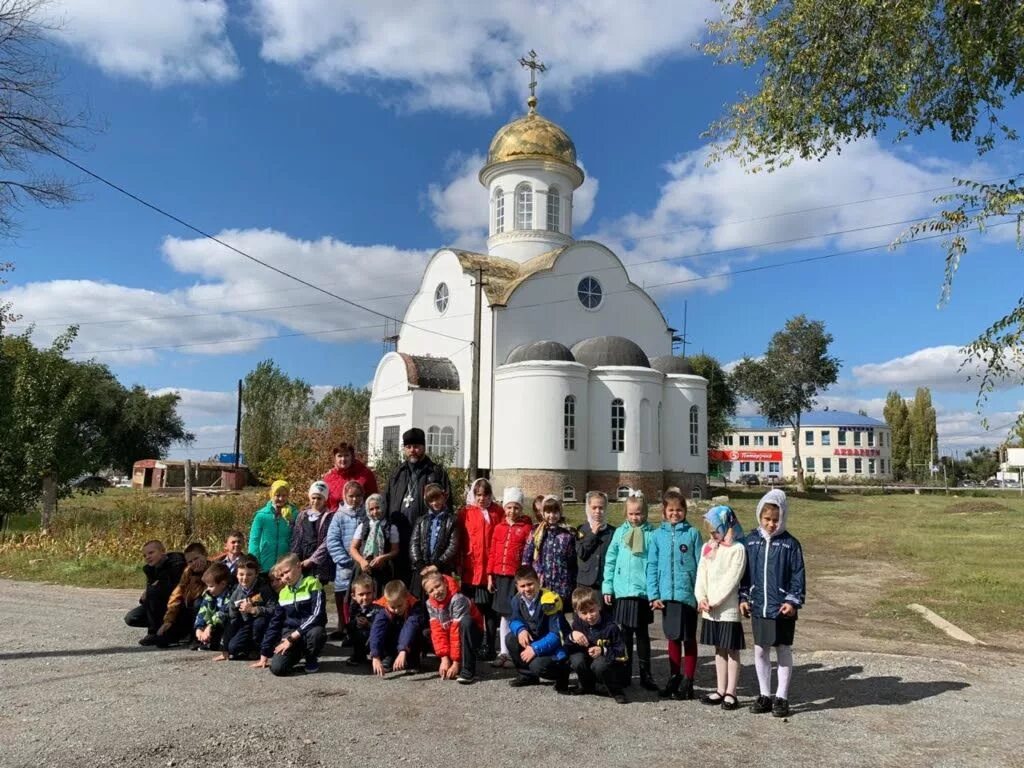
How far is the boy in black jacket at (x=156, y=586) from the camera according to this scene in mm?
7410

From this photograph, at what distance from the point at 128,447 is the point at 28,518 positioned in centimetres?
3640

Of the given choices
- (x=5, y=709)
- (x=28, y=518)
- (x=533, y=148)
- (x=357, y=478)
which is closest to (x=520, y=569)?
(x=357, y=478)

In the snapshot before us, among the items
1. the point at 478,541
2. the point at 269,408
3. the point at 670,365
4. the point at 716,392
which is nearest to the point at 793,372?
the point at 716,392

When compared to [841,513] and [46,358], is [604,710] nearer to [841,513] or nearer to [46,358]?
[46,358]

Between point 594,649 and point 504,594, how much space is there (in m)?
1.17

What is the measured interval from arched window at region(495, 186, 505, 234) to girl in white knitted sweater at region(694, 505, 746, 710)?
2658 cm

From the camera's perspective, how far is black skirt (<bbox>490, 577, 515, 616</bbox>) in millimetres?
6637

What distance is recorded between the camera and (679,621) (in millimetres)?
5730

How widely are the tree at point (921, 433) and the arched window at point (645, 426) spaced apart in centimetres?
5996

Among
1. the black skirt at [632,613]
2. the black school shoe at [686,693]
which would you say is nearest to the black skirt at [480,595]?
the black skirt at [632,613]

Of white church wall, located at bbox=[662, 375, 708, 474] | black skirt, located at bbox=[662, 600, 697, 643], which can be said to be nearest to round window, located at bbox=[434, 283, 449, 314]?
white church wall, located at bbox=[662, 375, 708, 474]

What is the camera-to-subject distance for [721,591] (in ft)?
18.2

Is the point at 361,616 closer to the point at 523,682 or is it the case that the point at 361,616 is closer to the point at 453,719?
the point at 523,682

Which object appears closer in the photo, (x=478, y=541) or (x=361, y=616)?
(x=361, y=616)
